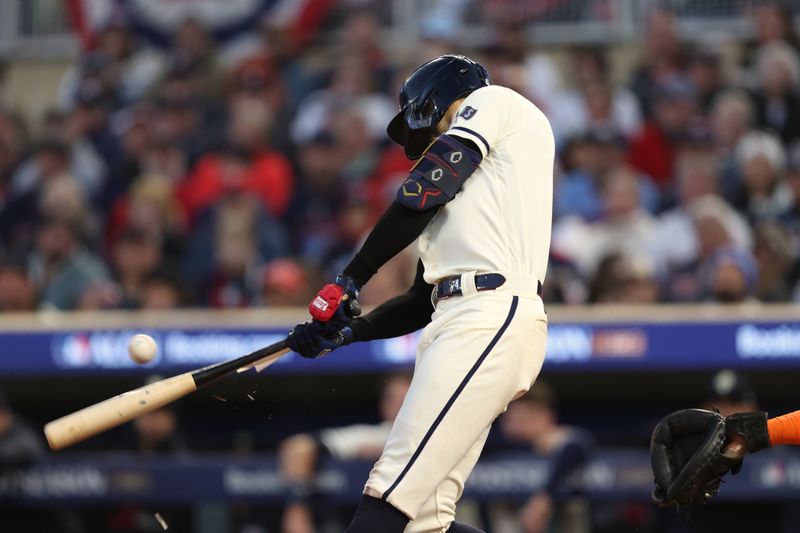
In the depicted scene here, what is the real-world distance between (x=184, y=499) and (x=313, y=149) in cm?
263

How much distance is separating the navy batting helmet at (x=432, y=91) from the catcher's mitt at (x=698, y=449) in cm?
113

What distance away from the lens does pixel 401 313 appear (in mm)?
4402

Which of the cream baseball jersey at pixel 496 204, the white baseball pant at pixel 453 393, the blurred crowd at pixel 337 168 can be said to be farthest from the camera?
the blurred crowd at pixel 337 168

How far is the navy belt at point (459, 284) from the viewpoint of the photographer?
3881 millimetres

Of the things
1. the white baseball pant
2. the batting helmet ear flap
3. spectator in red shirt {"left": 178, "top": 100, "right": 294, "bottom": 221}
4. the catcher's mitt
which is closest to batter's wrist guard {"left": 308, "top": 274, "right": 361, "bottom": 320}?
the white baseball pant

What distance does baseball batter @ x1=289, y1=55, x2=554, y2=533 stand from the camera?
380 centimetres

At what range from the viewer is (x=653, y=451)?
4.29 meters

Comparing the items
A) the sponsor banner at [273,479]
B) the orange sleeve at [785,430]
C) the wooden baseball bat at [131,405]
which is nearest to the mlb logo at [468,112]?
the wooden baseball bat at [131,405]

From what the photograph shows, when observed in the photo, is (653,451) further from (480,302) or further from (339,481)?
(339,481)

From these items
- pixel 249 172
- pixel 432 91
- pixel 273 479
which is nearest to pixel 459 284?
pixel 432 91

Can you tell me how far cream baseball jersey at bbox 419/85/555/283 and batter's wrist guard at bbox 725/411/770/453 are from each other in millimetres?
766

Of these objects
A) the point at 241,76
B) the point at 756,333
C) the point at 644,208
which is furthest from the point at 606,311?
the point at 241,76

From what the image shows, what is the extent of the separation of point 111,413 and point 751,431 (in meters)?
1.85

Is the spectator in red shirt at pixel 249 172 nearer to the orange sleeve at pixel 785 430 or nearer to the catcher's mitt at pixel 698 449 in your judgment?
the catcher's mitt at pixel 698 449
